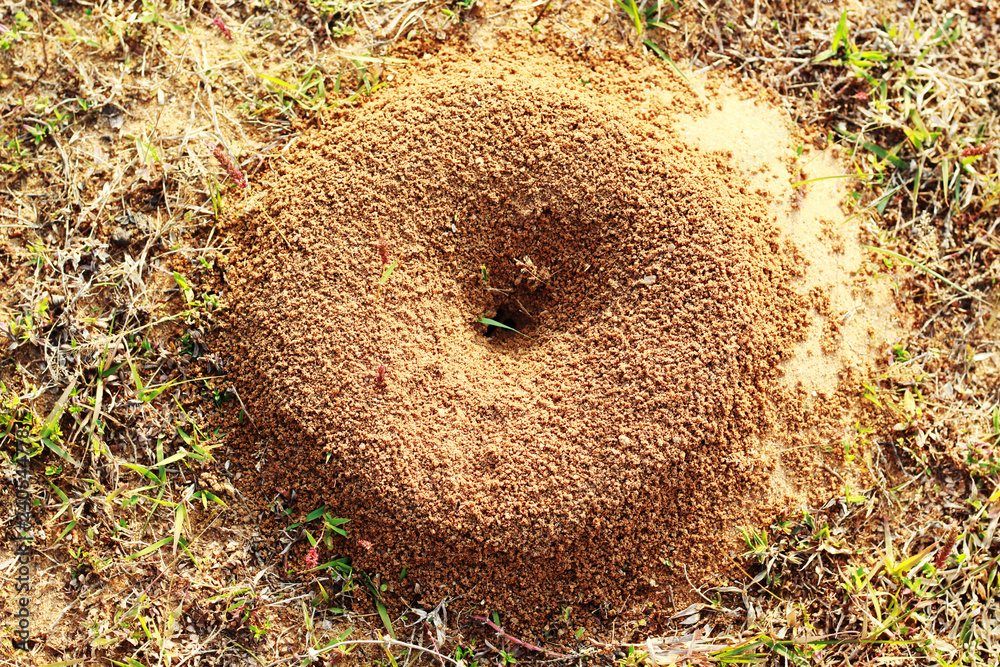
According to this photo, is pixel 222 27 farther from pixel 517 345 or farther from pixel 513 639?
pixel 513 639

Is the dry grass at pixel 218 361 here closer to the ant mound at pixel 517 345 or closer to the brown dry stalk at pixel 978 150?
the brown dry stalk at pixel 978 150

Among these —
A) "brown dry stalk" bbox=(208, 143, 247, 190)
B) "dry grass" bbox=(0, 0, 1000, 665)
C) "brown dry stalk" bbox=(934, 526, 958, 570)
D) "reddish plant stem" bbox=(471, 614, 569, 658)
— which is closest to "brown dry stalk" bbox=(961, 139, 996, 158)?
"dry grass" bbox=(0, 0, 1000, 665)

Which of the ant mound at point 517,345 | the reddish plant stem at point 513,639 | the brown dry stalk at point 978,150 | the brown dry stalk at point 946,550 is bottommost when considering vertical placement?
the reddish plant stem at point 513,639

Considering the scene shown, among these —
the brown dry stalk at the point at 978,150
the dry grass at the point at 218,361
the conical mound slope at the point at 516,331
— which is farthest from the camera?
the brown dry stalk at the point at 978,150

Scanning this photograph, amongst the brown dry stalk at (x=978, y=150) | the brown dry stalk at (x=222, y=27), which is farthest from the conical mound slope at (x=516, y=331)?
the brown dry stalk at (x=978, y=150)

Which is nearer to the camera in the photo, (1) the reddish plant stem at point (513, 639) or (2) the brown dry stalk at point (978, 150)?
(1) the reddish plant stem at point (513, 639)

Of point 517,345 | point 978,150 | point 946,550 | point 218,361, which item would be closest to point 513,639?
point 517,345

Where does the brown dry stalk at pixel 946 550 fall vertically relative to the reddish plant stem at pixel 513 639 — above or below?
above
